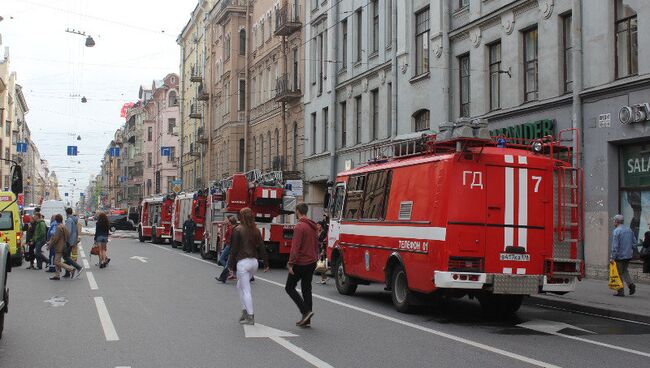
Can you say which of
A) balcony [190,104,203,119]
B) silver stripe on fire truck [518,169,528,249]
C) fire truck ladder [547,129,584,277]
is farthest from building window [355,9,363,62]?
balcony [190,104,203,119]

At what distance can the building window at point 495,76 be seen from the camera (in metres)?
23.1

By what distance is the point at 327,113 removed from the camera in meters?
36.7

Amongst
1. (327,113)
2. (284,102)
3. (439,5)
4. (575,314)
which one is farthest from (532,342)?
(284,102)

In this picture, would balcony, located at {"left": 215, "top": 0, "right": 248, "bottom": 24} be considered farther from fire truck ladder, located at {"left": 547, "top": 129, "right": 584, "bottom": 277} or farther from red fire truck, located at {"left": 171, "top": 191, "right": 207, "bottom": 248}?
fire truck ladder, located at {"left": 547, "top": 129, "right": 584, "bottom": 277}

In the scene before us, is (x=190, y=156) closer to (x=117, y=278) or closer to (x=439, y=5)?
(x=439, y=5)

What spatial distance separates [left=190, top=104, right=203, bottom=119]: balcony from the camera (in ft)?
206

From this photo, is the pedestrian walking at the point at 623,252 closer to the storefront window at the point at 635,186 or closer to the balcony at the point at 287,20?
the storefront window at the point at 635,186

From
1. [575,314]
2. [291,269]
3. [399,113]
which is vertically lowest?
[575,314]


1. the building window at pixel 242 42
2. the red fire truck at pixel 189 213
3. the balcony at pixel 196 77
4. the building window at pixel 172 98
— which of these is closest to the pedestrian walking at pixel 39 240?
the red fire truck at pixel 189 213

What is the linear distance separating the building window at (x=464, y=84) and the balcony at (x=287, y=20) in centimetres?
1602

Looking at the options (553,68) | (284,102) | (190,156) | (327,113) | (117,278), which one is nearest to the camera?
(117,278)

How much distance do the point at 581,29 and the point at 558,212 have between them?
8710 millimetres


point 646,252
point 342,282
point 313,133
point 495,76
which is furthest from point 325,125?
point 646,252

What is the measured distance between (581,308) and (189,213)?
2523 centimetres
